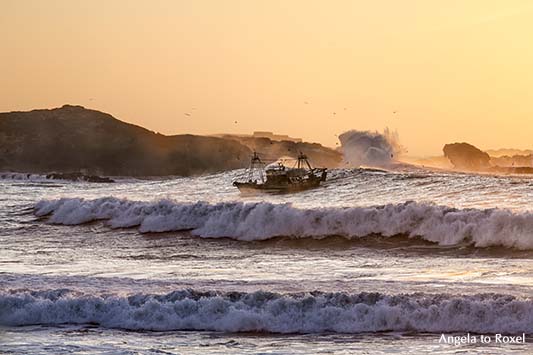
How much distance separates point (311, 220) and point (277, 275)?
13531mm

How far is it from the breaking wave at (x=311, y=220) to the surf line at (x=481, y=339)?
1386 cm

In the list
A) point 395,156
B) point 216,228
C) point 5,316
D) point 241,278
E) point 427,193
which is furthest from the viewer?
point 395,156

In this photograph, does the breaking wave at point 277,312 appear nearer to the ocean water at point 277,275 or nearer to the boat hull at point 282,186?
the ocean water at point 277,275

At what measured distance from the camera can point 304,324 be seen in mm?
18625

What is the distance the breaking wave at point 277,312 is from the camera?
1822cm

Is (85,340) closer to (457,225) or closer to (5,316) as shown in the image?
(5,316)

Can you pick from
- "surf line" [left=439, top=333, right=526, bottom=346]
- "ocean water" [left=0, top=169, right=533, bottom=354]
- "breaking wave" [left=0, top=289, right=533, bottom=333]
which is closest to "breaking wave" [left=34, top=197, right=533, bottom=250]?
"ocean water" [left=0, top=169, right=533, bottom=354]

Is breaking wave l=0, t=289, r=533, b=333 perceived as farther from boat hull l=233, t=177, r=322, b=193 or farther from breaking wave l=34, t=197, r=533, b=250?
boat hull l=233, t=177, r=322, b=193

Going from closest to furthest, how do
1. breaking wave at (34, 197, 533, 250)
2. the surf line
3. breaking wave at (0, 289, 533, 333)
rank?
the surf line, breaking wave at (0, 289, 533, 333), breaking wave at (34, 197, 533, 250)

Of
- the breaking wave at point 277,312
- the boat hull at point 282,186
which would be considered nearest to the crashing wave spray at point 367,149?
the boat hull at point 282,186

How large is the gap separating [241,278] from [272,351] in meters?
8.02

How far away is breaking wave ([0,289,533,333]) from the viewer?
18.2m

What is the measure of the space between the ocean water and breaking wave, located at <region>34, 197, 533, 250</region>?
2.9 inches

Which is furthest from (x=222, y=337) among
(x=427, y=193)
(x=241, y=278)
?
(x=427, y=193)
